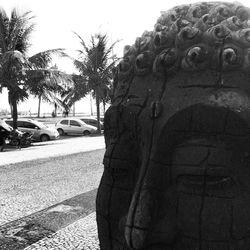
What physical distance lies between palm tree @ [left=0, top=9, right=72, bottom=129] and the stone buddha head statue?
50.9 ft

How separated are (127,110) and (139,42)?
0.33 meters

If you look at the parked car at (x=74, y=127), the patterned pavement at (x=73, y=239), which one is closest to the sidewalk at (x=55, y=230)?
the patterned pavement at (x=73, y=239)

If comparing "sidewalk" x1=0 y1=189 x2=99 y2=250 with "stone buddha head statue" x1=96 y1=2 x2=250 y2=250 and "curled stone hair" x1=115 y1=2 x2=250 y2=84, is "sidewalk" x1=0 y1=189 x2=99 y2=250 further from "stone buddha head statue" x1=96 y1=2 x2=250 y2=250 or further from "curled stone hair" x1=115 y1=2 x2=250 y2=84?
"curled stone hair" x1=115 y1=2 x2=250 y2=84

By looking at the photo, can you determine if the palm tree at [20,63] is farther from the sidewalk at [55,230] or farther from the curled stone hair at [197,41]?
the curled stone hair at [197,41]

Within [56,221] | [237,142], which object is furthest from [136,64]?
[56,221]

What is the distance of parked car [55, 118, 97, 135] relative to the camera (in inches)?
981

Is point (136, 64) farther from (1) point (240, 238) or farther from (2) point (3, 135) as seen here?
(2) point (3, 135)

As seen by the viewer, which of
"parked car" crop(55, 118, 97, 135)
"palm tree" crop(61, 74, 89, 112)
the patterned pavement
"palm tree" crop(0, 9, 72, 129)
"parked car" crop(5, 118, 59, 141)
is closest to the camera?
the patterned pavement

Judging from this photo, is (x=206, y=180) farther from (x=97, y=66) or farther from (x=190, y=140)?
(x=97, y=66)

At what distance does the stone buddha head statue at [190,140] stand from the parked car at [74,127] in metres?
23.4

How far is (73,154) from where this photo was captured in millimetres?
13047

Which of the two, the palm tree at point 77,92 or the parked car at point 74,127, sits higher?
the palm tree at point 77,92

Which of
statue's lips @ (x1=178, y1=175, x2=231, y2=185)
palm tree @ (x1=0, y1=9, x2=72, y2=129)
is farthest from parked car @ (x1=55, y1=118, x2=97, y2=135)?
statue's lips @ (x1=178, y1=175, x2=231, y2=185)

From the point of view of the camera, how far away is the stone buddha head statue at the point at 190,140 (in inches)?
52.9
